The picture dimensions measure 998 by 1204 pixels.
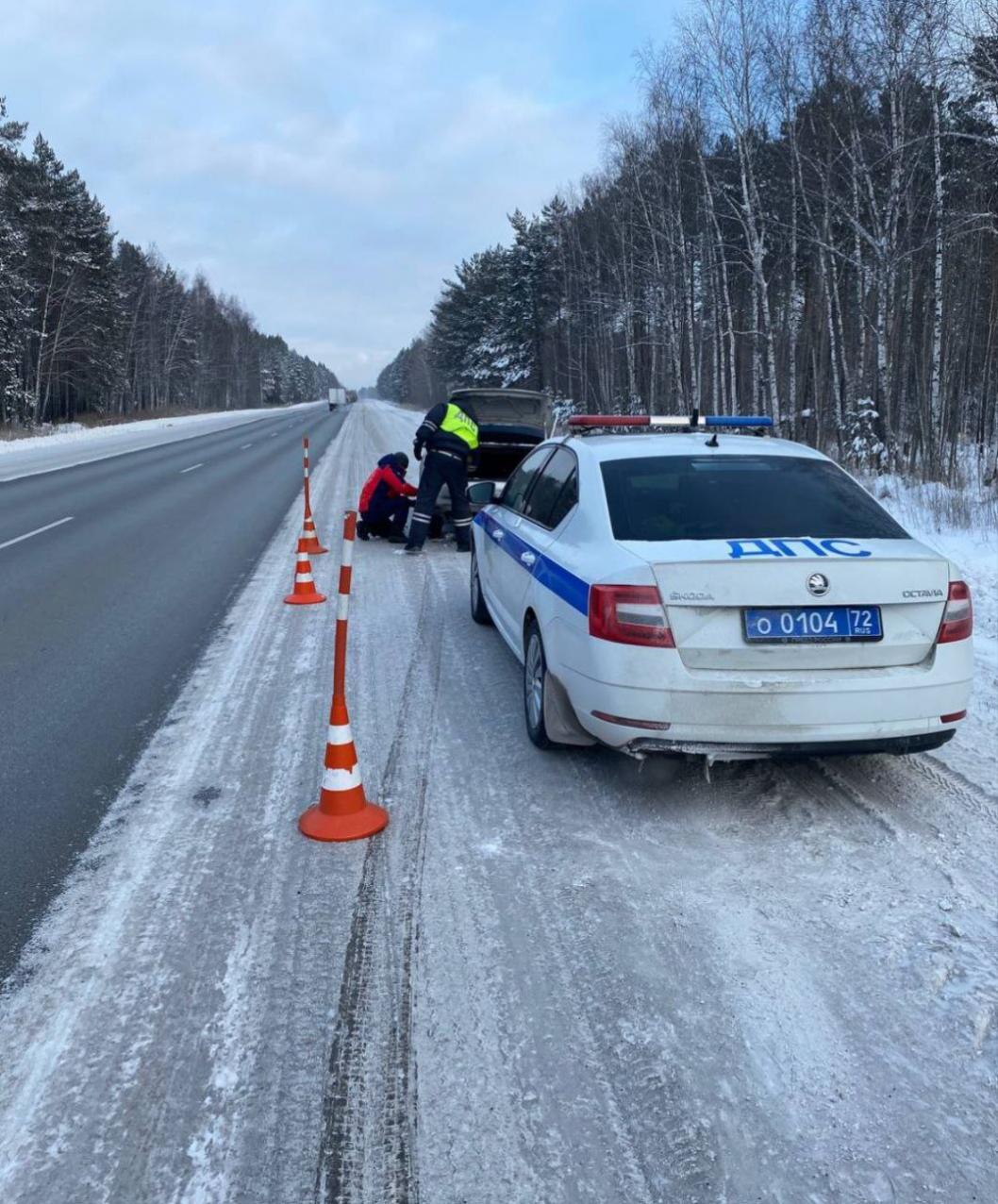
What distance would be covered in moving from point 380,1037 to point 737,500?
9.25ft

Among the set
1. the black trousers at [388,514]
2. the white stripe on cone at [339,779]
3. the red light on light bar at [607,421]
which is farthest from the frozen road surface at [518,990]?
the black trousers at [388,514]

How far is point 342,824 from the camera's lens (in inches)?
147

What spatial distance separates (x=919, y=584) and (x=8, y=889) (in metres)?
3.70

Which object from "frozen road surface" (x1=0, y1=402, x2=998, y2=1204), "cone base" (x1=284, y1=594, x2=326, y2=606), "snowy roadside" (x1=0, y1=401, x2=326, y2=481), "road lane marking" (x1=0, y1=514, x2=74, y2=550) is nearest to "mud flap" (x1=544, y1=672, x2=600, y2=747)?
"frozen road surface" (x1=0, y1=402, x2=998, y2=1204)

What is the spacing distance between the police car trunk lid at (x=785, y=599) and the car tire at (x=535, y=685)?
0.98 meters

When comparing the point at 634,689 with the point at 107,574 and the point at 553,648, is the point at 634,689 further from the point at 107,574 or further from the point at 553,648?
the point at 107,574

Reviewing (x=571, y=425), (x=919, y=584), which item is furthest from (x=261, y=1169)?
(x=571, y=425)

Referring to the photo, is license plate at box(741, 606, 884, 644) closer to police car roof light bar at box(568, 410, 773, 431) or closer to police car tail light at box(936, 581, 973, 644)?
police car tail light at box(936, 581, 973, 644)

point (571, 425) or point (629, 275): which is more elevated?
point (629, 275)

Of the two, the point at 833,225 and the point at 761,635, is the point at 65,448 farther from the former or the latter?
the point at 761,635

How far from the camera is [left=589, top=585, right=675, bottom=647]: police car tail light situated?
11.7 ft

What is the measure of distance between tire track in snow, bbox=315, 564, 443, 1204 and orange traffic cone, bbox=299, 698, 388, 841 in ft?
0.31

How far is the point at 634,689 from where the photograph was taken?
11.8ft

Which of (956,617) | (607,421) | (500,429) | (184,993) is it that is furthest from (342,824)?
(500,429)
